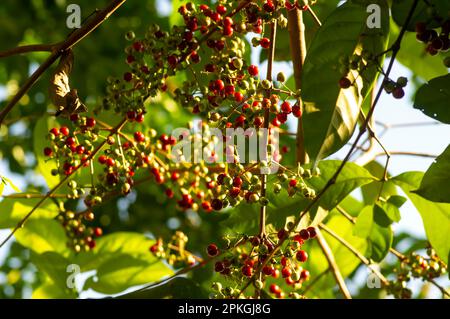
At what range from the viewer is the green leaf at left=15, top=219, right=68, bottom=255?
222 centimetres

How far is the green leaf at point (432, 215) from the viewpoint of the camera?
163 cm

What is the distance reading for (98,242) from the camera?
227 centimetres

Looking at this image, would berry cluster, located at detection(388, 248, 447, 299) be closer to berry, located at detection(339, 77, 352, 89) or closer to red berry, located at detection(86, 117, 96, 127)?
berry, located at detection(339, 77, 352, 89)

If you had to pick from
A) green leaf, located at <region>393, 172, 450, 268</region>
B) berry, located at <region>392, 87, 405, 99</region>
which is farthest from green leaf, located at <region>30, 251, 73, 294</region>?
berry, located at <region>392, 87, 405, 99</region>

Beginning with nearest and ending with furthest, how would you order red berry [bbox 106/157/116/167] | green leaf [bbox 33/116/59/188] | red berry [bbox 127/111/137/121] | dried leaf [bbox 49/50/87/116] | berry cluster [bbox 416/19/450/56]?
berry cluster [bbox 416/19/450/56]
dried leaf [bbox 49/50/87/116]
red berry [bbox 127/111/137/121]
red berry [bbox 106/157/116/167]
green leaf [bbox 33/116/59/188]

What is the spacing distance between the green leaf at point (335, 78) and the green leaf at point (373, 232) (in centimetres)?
48

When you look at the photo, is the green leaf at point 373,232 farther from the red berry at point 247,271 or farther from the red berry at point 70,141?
the red berry at point 70,141

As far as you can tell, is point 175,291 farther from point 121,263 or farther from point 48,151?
point 48,151

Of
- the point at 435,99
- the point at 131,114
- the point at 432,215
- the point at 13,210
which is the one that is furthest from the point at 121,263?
the point at 435,99

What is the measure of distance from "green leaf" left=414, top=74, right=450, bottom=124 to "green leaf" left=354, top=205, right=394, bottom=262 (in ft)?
1.45

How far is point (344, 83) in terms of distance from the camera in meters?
1.23
